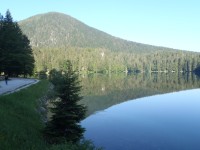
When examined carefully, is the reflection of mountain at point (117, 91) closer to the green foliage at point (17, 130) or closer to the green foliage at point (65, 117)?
the green foliage at point (17, 130)

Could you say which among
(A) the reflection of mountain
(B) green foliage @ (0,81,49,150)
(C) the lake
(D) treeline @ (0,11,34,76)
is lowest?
(A) the reflection of mountain

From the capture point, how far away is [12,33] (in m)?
72.5

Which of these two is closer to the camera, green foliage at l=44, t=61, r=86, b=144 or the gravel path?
green foliage at l=44, t=61, r=86, b=144

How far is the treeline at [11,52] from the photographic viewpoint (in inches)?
2675

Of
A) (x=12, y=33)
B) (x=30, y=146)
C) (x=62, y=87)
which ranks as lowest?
(x=30, y=146)

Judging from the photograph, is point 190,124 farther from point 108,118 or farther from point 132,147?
point 132,147

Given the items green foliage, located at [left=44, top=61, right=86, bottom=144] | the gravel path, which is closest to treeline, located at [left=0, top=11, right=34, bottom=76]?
the gravel path

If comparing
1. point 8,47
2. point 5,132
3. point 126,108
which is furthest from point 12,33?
point 5,132

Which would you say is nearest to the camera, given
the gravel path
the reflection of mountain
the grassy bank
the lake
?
the grassy bank

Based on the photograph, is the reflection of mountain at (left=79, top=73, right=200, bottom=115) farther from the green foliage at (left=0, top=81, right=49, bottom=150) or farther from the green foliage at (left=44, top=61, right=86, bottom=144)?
the green foliage at (left=44, top=61, right=86, bottom=144)

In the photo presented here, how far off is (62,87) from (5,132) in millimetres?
5377

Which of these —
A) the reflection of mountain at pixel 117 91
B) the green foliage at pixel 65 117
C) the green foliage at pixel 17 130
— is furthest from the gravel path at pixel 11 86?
the green foliage at pixel 65 117

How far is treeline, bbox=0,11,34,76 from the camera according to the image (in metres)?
67.9

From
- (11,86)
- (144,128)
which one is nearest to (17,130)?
(144,128)
